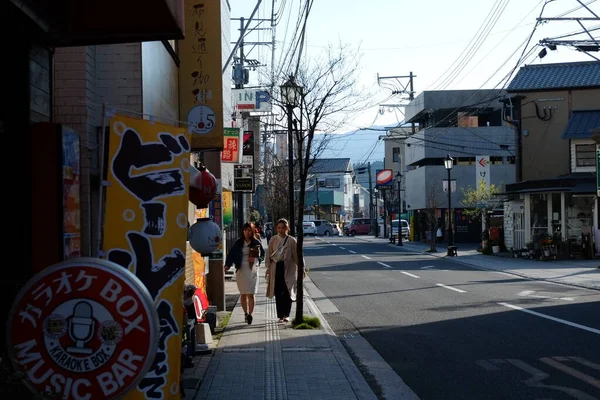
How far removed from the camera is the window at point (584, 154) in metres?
38.9

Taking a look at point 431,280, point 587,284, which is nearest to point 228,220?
point 431,280

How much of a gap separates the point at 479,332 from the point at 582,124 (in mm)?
29335

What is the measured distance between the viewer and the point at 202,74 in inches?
464

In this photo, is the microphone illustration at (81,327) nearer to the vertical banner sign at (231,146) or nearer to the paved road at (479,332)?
the paved road at (479,332)

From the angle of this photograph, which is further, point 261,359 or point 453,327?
point 453,327

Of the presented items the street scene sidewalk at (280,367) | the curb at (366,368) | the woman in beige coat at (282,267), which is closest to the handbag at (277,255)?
the woman in beige coat at (282,267)

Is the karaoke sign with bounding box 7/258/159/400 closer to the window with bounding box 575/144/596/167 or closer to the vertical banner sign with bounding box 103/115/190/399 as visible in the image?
the vertical banner sign with bounding box 103/115/190/399

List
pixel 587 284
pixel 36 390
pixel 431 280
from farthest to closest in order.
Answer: pixel 431 280, pixel 587 284, pixel 36 390

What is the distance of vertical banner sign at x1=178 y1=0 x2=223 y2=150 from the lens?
1167 cm

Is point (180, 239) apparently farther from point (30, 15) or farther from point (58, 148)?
point (30, 15)

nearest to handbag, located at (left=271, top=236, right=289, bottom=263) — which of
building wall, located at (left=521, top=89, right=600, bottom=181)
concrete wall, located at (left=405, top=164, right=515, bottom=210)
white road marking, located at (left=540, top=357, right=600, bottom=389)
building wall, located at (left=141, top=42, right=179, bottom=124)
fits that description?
building wall, located at (left=141, top=42, right=179, bottom=124)

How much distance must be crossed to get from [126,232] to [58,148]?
794 mm

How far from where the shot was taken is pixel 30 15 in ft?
18.5

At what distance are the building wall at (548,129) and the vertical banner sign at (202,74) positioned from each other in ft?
111
